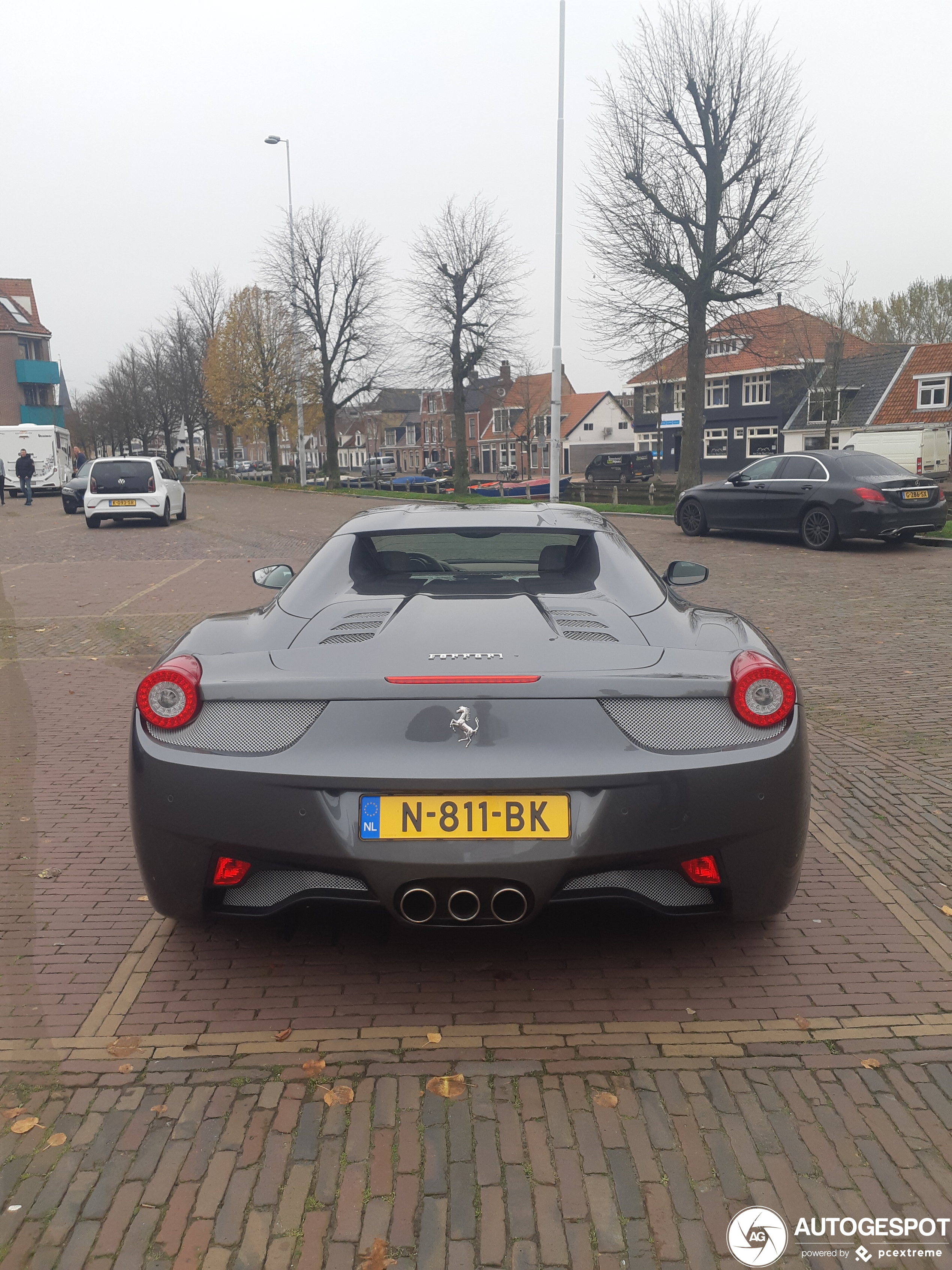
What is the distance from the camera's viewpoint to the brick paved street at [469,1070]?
219 cm

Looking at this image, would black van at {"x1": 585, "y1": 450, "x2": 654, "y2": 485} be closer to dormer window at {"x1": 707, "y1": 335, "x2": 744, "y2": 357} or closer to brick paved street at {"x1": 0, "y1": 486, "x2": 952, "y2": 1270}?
dormer window at {"x1": 707, "y1": 335, "x2": 744, "y2": 357}

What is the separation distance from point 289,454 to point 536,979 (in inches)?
6264

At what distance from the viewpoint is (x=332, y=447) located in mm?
51469

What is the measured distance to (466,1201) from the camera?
2.24 metres

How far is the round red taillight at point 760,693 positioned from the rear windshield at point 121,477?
22.6 metres

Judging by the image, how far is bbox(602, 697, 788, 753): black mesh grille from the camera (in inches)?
114

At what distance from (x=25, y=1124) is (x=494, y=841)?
49.6 inches

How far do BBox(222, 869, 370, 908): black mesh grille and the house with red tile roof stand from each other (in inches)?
1836

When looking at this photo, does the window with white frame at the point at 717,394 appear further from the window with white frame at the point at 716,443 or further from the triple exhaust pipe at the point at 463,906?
the triple exhaust pipe at the point at 463,906

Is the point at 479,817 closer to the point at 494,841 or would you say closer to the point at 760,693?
the point at 494,841

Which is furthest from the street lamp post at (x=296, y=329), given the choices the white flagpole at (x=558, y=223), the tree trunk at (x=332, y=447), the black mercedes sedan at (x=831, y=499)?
the black mercedes sedan at (x=831, y=499)

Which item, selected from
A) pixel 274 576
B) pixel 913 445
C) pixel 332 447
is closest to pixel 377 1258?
pixel 274 576

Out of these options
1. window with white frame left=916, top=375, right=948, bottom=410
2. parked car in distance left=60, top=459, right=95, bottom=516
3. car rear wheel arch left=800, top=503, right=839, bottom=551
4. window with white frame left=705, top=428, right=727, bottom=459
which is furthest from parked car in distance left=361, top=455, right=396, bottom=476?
car rear wheel arch left=800, top=503, right=839, bottom=551

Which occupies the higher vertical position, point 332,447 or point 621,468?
point 332,447
